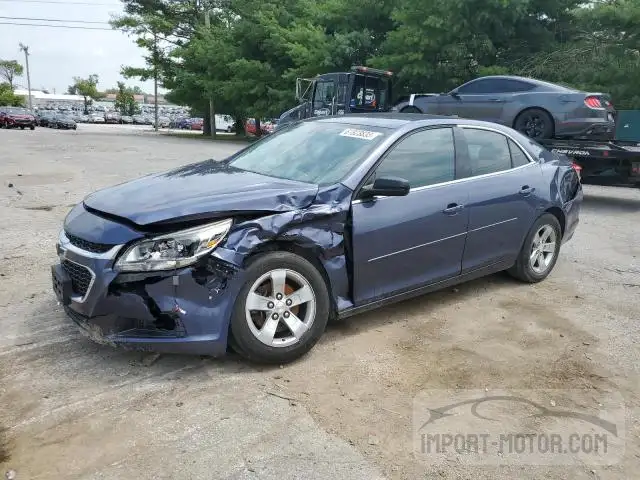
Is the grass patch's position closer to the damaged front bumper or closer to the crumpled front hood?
the damaged front bumper

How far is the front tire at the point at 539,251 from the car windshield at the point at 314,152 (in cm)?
193

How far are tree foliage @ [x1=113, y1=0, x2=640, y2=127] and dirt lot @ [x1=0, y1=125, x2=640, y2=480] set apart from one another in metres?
18.1

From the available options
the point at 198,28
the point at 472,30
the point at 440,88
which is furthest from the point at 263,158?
the point at 198,28

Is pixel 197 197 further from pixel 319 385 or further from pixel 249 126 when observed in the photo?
pixel 249 126

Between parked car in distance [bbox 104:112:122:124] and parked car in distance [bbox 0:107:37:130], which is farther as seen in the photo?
parked car in distance [bbox 104:112:122:124]

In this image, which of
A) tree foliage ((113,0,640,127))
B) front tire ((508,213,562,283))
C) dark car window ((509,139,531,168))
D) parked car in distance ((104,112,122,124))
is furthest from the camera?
parked car in distance ((104,112,122,124))

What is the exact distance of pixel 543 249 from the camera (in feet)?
18.2

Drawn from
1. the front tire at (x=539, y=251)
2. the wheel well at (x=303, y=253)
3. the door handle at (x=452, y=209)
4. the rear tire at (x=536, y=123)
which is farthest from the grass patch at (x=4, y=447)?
the rear tire at (x=536, y=123)

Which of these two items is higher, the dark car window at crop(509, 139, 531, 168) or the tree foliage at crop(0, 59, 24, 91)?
the tree foliage at crop(0, 59, 24, 91)

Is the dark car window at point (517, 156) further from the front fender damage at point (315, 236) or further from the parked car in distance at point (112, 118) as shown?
the parked car in distance at point (112, 118)

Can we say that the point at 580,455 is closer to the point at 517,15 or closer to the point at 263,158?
the point at 263,158

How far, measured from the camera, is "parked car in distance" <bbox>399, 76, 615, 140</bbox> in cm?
1016

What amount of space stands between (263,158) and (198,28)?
38.0 meters

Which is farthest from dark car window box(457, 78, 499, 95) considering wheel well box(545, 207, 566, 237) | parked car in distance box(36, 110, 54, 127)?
parked car in distance box(36, 110, 54, 127)
